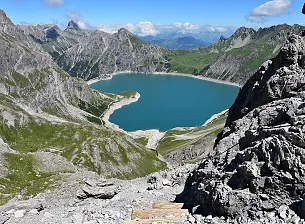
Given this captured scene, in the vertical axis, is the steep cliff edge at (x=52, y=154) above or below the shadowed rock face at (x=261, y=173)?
above

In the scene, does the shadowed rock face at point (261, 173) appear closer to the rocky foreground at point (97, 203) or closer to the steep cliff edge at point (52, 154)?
the rocky foreground at point (97, 203)

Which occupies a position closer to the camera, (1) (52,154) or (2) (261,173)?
(2) (261,173)

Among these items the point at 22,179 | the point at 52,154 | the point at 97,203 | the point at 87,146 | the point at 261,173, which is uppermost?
the point at 87,146

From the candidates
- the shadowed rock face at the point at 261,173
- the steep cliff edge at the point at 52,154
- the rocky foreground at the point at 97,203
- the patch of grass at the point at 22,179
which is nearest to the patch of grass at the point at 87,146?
the steep cliff edge at the point at 52,154

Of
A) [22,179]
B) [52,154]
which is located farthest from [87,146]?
[22,179]

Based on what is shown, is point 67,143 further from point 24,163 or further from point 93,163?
point 24,163

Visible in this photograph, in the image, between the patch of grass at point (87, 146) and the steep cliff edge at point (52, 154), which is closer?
the steep cliff edge at point (52, 154)

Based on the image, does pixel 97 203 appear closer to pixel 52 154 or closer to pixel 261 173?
pixel 261 173

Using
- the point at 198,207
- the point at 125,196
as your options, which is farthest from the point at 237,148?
the point at 125,196

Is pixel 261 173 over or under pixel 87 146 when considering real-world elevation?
under
